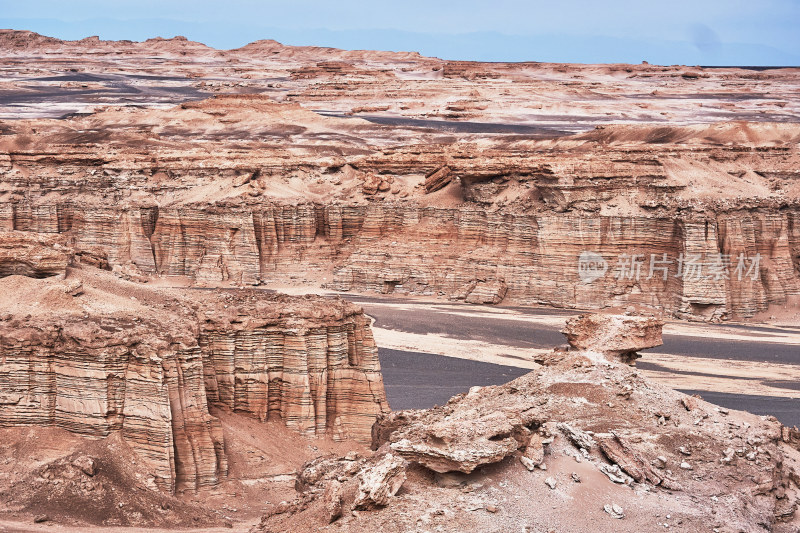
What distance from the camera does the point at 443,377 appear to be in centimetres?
3362

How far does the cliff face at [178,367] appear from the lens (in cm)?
1798

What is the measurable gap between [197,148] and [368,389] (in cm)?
4192

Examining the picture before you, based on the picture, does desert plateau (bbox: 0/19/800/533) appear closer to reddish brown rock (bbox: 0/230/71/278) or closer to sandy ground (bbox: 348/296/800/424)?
reddish brown rock (bbox: 0/230/71/278)

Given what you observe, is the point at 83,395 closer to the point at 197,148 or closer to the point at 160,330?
the point at 160,330

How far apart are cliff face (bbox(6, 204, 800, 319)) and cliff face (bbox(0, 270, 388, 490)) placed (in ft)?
68.4

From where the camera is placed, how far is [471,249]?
158 ft

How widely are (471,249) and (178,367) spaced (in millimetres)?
30732

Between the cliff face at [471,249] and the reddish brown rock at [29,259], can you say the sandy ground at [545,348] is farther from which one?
the reddish brown rock at [29,259]

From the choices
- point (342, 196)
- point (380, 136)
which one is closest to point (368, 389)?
point (342, 196)

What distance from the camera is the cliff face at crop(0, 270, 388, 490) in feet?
59.0

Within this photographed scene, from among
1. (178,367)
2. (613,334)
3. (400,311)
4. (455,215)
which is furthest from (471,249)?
(178,367)

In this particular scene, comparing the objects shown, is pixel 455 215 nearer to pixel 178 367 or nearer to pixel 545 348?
pixel 545 348

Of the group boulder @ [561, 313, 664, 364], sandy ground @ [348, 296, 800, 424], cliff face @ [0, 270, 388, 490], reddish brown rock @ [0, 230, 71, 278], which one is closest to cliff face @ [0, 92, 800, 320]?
sandy ground @ [348, 296, 800, 424]

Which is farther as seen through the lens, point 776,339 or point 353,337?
point 776,339
